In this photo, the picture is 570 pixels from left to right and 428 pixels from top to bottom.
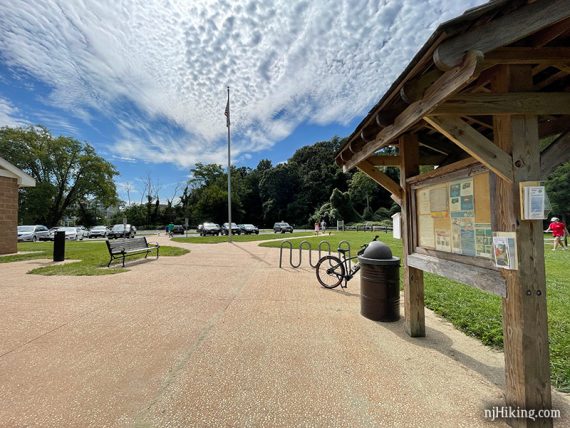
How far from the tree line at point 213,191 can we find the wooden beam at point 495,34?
35976 mm

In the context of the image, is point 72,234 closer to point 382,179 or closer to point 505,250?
point 382,179

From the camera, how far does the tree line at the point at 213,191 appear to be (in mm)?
38969

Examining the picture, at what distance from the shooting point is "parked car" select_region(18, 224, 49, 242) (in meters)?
28.3

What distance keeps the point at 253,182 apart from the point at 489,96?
2733 inches

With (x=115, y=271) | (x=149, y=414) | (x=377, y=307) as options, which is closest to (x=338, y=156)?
(x=377, y=307)

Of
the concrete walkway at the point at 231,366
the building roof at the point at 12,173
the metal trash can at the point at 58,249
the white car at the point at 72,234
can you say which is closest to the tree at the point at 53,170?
the white car at the point at 72,234

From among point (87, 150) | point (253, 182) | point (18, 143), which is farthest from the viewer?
point (253, 182)

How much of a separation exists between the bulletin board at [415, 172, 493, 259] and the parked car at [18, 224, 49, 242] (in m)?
37.4

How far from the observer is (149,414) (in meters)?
2.45

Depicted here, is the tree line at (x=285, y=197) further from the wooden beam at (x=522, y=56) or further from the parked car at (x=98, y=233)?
the wooden beam at (x=522, y=56)

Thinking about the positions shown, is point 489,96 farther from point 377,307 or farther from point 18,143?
point 18,143

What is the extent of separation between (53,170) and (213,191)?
79.2 feet

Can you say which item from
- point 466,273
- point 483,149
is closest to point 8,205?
point 466,273

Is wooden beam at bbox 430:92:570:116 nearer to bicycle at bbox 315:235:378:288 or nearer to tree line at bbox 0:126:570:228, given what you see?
bicycle at bbox 315:235:378:288
